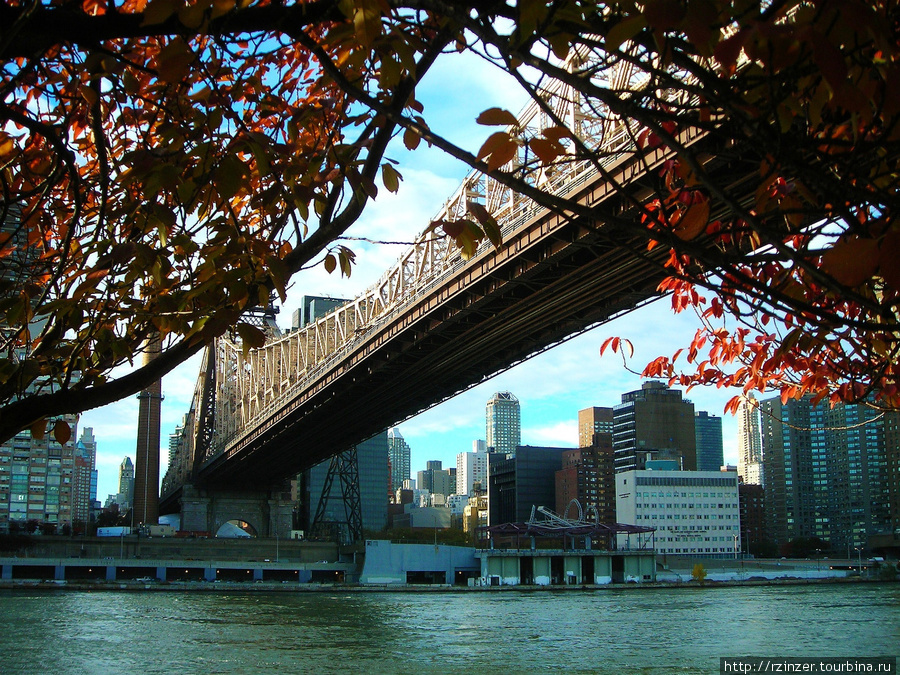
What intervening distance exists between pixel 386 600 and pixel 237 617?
13.4 m

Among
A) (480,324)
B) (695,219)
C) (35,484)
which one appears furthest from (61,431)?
(35,484)

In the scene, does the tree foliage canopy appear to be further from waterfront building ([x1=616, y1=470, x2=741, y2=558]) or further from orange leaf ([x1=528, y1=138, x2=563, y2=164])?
waterfront building ([x1=616, y1=470, x2=741, y2=558])

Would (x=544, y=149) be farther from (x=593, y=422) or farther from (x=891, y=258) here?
(x=593, y=422)

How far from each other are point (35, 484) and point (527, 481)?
2366 inches

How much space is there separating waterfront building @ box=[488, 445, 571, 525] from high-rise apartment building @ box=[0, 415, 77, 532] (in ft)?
177

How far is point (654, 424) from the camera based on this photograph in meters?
126

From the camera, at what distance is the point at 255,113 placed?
5973mm

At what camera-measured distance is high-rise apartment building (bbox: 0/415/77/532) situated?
331ft

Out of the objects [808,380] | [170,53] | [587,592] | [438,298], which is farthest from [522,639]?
[587,592]

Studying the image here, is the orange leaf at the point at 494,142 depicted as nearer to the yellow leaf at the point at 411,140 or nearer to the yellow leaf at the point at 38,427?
the yellow leaf at the point at 411,140

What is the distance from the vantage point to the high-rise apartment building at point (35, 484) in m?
101

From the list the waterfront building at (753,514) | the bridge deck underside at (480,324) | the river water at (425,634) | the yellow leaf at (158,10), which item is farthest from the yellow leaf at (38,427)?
the waterfront building at (753,514)

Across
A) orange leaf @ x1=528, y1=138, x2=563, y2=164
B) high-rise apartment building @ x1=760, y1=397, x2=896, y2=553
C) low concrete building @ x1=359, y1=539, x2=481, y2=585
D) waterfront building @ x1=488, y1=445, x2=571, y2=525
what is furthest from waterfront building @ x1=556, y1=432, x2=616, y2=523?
orange leaf @ x1=528, y1=138, x2=563, y2=164

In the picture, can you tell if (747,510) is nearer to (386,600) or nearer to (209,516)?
(209,516)
